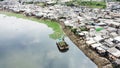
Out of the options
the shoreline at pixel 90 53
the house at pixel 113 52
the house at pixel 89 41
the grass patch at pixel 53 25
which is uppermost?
the house at pixel 113 52

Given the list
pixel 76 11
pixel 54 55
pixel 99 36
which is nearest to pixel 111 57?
pixel 99 36

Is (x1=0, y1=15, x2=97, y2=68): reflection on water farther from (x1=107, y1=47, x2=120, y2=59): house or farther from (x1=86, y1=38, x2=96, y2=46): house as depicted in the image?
(x1=107, y1=47, x2=120, y2=59): house

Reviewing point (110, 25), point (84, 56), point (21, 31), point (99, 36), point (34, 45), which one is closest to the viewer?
point (84, 56)

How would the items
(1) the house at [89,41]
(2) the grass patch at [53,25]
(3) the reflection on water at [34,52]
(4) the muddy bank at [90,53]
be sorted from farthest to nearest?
1. (2) the grass patch at [53,25]
2. (1) the house at [89,41]
3. (3) the reflection on water at [34,52]
4. (4) the muddy bank at [90,53]

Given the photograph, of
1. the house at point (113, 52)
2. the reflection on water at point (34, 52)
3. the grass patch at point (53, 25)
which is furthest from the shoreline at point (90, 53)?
the grass patch at point (53, 25)

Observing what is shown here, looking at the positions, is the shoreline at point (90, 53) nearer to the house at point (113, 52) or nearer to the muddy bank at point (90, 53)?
the muddy bank at point (90, 53)

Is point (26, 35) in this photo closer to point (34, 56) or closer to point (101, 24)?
point (34, 56)

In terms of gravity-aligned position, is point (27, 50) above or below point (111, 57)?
below

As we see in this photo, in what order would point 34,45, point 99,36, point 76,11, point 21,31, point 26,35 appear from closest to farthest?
point 99,36, point 34,45, point 26,35, point 21,31, point 76,11

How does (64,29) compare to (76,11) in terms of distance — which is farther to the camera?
(76,11)
